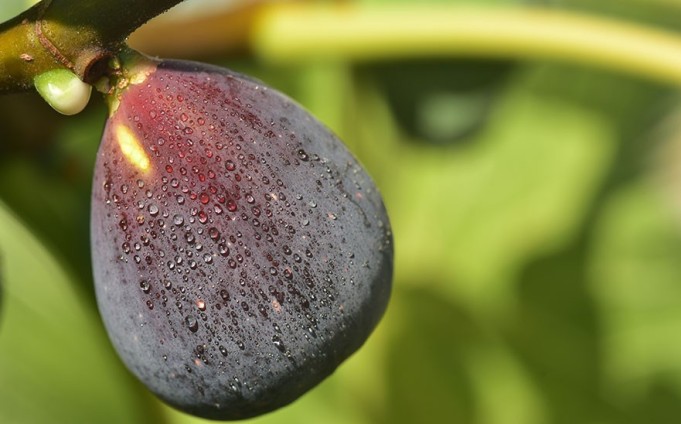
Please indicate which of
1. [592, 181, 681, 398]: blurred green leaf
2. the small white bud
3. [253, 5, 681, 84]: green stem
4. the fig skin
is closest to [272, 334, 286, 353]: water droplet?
the fig skin

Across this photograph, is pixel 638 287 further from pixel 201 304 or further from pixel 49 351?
pixel 201 304

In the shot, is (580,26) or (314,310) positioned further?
(580,26)

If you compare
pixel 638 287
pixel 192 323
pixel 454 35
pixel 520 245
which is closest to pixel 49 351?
pixel 192 323

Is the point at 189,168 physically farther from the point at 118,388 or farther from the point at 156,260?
the point at 118,388

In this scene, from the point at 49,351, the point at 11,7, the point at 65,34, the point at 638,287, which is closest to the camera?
the point at 65,34

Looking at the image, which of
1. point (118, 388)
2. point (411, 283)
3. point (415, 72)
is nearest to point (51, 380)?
point (118, 388)

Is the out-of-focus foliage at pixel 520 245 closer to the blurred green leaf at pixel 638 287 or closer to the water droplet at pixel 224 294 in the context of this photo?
the blurred green leaf at pixel 638 287
